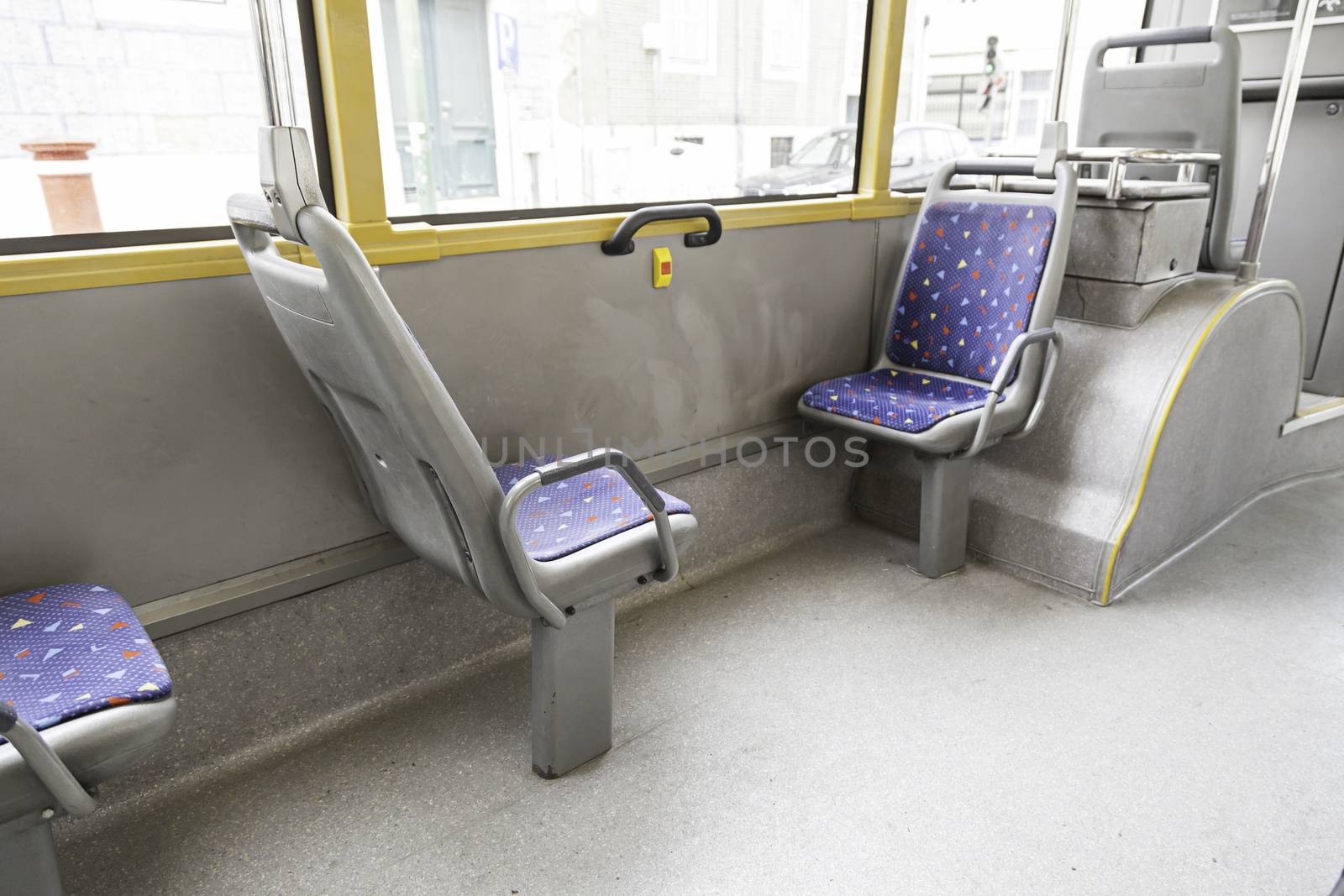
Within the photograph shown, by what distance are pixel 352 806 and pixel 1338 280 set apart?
13.7 ft

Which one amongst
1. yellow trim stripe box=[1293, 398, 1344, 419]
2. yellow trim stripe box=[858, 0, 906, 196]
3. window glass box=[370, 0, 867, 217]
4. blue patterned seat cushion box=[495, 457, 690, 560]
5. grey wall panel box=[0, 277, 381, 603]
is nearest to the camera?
grey wall panel box=[0, 277, 381, 603]

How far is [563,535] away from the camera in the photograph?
176 centimetres

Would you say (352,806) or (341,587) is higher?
(341,587)

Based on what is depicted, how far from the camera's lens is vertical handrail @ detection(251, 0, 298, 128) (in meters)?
1.74

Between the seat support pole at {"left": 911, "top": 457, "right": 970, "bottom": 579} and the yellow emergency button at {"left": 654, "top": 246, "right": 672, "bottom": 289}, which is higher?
the yellow emergency button at {"left": 654, "top": 246, "right": 672, "bottom": 289}

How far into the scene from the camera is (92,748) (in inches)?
46.8

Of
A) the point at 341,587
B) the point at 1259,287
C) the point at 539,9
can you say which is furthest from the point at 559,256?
the point at 1259,287

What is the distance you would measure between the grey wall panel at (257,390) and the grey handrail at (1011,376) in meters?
0.74

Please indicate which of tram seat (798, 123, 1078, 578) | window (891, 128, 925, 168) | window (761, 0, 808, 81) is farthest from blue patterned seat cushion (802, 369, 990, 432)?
window (761, 0, 808, 81)

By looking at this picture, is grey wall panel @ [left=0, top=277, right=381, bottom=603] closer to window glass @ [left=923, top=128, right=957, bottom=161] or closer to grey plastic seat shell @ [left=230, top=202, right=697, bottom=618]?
grey plastic seat shell @ [left=230, top=202, right=697, bottom=618]

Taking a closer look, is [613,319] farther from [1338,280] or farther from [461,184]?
[1338,280]

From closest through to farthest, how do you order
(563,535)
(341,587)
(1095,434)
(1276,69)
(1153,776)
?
(563,535), (1153,776), (341,587), (1095,434), (1276,69)

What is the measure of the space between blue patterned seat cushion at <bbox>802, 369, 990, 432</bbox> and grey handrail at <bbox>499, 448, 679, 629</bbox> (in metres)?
1.00

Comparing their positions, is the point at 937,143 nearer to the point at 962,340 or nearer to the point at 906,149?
the point at 906,149
